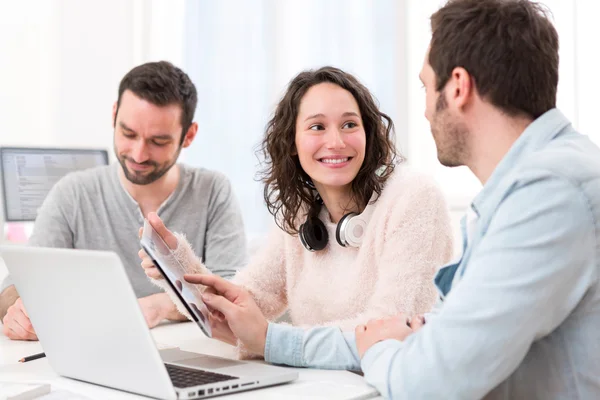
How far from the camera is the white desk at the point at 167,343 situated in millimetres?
1177

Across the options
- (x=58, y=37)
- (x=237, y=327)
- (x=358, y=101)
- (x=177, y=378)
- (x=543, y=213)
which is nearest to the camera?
(x=543, y=213)

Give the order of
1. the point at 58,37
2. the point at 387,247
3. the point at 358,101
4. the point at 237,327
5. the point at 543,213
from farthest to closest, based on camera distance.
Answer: the point at 58,37 → the point at 358,101 → the point at 387,247 → the point at 237,327 → the point at 543,213

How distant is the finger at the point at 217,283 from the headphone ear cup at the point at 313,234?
23cm

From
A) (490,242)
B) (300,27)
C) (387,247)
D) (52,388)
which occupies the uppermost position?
(300,27)

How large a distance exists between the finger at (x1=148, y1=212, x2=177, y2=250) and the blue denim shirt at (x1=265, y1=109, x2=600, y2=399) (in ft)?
2.25

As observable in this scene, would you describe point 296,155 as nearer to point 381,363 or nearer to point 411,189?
point 411,189

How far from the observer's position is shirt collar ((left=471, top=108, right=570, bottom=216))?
112cm

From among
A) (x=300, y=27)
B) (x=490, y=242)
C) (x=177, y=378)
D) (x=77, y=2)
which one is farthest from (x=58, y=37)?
(x=490, y=242)

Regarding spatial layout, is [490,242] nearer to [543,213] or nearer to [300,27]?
[543,213]

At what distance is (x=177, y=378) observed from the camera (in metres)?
1.19

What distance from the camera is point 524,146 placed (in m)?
1.13

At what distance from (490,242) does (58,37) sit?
2726 mm

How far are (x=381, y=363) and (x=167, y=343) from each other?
0.63 meters

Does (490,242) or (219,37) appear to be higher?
(219,37)
